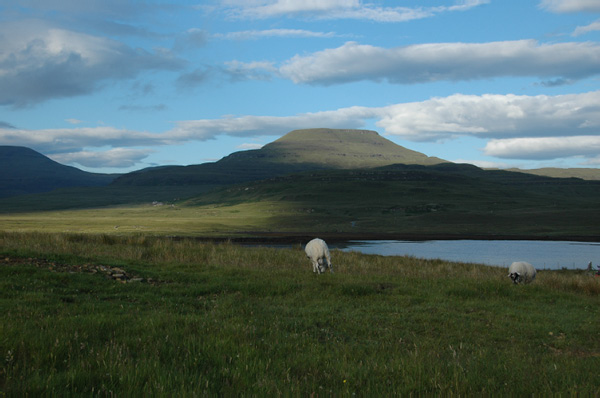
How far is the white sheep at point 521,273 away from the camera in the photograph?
21.2m

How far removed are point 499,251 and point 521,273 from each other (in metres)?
38.0

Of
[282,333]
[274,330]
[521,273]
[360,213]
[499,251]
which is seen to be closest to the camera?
[282,333]

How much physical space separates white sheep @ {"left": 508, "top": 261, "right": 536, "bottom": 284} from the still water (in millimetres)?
21478

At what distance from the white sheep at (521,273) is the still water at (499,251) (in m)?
21.5

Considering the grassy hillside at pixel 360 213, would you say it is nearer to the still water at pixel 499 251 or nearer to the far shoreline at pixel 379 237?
the far shoreline at pixel 379 237

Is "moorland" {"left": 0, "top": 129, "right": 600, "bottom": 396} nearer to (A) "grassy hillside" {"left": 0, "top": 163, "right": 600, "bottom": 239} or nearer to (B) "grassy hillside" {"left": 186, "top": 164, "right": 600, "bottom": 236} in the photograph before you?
(A) "grassy hillside" {"left": 0, "top": 163, "right": 600, "bottom": 239}

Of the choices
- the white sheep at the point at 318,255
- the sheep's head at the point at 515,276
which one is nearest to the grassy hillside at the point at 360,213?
the white sheep at the point at 318,255

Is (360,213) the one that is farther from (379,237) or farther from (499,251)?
(499,251)

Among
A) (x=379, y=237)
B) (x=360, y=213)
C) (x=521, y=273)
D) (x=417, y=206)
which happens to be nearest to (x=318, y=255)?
(x=521, y=273)

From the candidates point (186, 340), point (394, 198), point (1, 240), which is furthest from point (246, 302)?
point (394, 198)

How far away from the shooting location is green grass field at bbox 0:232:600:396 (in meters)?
6.31

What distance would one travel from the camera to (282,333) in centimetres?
982

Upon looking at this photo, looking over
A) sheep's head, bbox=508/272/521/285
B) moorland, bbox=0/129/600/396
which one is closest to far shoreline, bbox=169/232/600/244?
moorland, bbox=0/129/600/396

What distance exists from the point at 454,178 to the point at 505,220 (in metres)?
106
